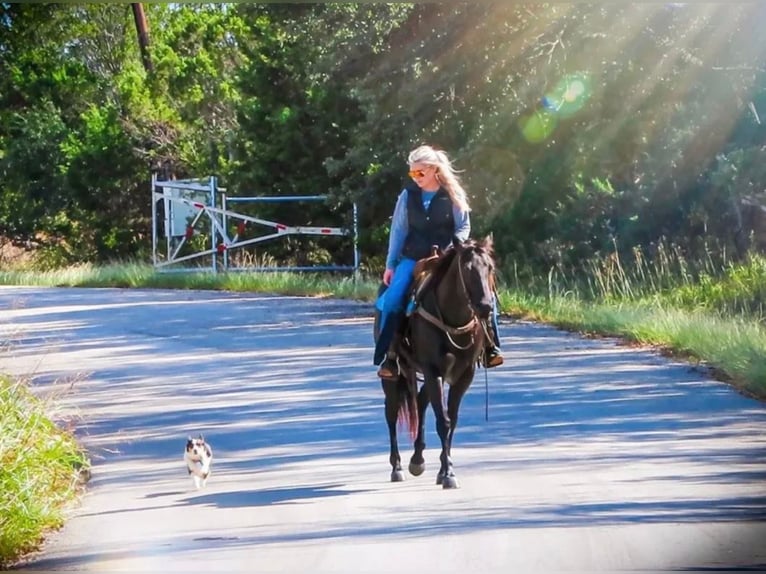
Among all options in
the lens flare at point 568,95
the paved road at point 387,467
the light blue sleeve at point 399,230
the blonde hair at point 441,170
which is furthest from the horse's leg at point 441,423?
the lens flare at point 568,95

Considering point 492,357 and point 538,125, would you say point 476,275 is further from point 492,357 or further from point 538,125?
point 538,125

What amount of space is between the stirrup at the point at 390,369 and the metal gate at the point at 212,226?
19508 mm

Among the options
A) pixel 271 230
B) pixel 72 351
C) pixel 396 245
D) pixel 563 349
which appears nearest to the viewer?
pixel 396 245

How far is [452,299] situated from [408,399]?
975 mm

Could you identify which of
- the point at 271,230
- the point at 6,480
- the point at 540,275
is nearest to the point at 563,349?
the point at 540,275

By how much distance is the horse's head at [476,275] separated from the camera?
10.5 m

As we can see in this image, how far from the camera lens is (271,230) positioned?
1371 inches

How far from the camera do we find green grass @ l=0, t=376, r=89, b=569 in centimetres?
931

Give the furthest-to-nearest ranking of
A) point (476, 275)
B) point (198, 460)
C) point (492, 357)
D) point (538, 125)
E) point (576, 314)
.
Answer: point (538, 125)
point (576, 314)
point (492, 357)
point (198, 460)
point (476, 275)

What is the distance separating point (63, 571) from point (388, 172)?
1929cm

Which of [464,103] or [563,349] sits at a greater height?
[464,103]

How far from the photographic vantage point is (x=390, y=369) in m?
11.2

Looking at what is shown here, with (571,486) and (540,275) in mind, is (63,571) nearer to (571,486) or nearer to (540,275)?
(571,486)

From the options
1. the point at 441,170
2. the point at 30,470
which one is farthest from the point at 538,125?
the point at 30,470
